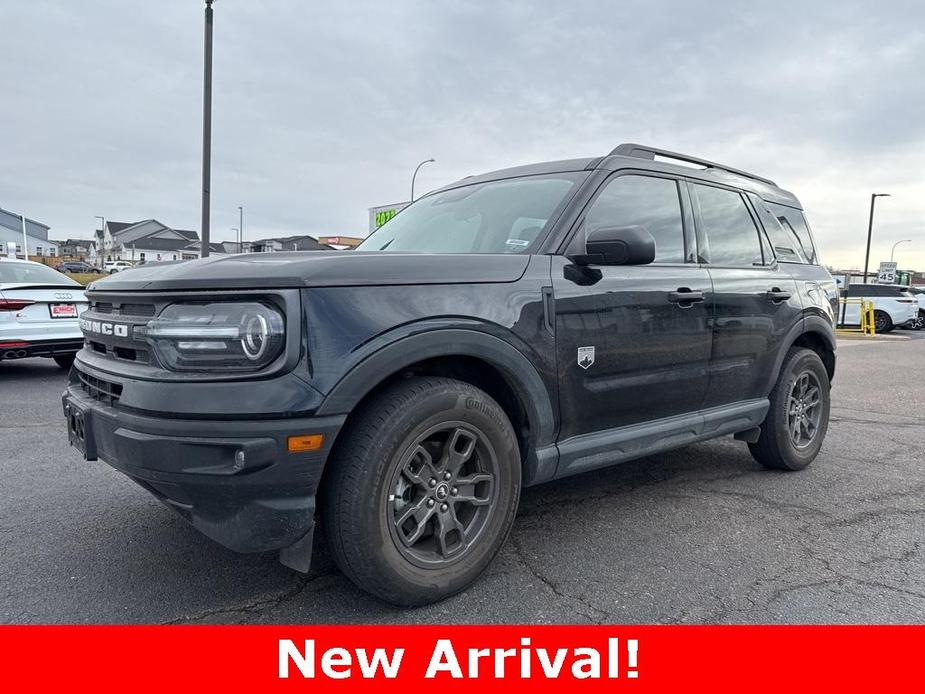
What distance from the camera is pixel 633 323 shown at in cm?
310

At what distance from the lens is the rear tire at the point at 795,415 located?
418 cm

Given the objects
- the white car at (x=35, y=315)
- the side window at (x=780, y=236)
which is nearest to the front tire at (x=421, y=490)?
the side window at (x=780, y=236)

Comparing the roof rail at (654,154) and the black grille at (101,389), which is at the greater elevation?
the roof rail at (654,154)

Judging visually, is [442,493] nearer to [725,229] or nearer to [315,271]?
[315,271]

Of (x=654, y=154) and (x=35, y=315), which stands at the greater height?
(x=654, y=154)

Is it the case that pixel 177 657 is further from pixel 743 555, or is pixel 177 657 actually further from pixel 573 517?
pixel 743 555

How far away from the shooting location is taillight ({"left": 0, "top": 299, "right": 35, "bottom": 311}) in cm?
729

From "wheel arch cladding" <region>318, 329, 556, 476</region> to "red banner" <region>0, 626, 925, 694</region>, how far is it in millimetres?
782

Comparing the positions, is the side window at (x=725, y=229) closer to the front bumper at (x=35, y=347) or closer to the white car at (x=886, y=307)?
the front bumper at (x=35, y=347)

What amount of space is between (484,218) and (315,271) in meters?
1.35

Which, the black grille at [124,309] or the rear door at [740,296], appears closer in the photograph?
the black grille at [124,309]

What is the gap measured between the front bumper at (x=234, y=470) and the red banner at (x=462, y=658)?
0.39m

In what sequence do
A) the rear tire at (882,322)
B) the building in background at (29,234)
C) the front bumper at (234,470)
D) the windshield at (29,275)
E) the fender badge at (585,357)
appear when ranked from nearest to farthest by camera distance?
1. the front bumper at (234,470)
2. the fender badge at (585,357)
3. the windshield at (29,275)
4. the rear tire at (882,322)
5. the building in background at (29,234)

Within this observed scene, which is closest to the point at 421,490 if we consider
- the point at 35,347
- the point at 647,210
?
the point at 647,210
